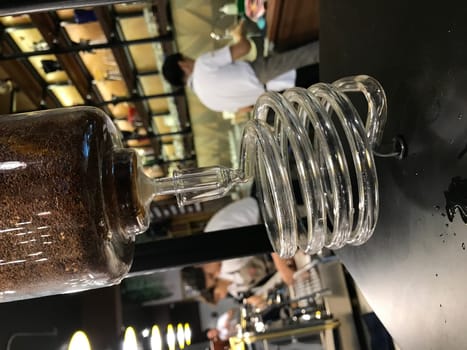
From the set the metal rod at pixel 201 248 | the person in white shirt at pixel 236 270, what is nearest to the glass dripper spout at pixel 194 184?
the metal rod at pixel 201 248

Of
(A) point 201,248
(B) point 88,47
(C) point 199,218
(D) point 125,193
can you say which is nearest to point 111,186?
(D) point 125,193

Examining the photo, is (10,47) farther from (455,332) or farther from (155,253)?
(455,332)

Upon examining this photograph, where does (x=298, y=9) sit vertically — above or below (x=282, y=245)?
above

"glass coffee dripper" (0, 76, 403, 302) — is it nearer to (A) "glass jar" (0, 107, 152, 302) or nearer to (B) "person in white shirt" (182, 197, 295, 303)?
(A) "glass jar" (0, 107, 152, 302)

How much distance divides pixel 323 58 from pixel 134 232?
1.15ft

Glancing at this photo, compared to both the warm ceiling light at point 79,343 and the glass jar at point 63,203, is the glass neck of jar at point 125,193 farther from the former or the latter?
the warm ceiling light at point 79,343

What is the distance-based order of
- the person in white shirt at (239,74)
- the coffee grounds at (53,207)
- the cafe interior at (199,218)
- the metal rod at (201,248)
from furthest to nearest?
the person in white shirt at (239,74), the metal rod at (201,248), the cafe interior at (199,218), the coffee grounds at (53,207)

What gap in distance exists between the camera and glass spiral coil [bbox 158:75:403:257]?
1.19 ft

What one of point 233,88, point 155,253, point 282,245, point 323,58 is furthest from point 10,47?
point 282,245

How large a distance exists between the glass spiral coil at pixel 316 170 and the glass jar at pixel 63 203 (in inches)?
2.2

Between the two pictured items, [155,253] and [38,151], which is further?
[155,253]

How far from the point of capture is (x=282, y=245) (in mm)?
402

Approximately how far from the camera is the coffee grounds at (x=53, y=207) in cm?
34

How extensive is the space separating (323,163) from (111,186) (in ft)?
0.56
